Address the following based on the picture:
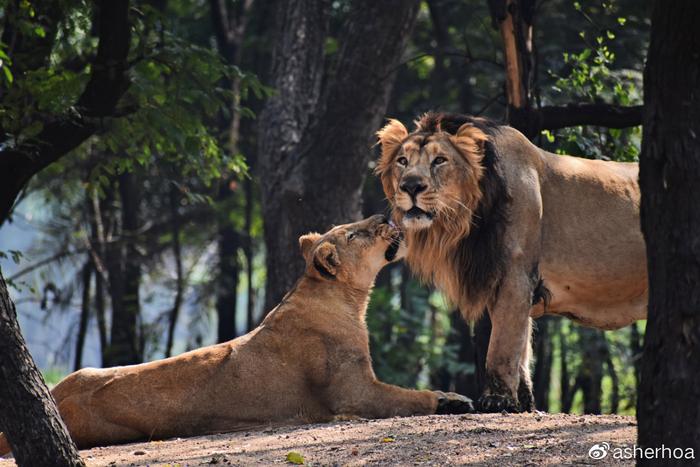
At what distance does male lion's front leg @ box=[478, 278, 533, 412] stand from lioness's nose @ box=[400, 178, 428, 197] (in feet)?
2.21

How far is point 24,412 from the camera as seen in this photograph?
14.9ft

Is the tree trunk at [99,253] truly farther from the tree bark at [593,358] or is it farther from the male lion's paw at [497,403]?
the male lion's paw at [497,403]

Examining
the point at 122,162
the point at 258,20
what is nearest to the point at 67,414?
the point at 122,162

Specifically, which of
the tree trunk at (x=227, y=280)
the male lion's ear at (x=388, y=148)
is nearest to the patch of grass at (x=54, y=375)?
the tree trunk at (x=227, y=280)

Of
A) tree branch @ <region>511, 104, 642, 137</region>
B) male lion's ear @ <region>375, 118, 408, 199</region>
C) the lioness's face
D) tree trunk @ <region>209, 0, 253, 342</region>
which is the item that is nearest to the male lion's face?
male lion's ear @ <region>375, 118, 408, 199</region>

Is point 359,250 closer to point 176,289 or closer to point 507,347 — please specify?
point 507,347

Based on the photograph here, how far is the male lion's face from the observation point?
6129mm

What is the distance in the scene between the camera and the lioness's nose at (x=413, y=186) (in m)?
6.07

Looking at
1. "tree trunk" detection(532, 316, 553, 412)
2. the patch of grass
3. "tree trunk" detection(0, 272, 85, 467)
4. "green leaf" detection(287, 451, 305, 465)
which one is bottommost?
the patch of grass

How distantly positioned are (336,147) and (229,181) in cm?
714

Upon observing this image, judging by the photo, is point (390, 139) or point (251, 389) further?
point (390, 139)

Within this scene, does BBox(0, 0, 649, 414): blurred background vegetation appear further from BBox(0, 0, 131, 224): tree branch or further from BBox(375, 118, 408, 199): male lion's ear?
BBox(375, 118, 408, 199): male lion's ear

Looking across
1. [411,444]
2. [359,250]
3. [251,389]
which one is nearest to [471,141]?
[359,250]

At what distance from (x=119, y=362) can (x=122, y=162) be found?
21.5 feet
